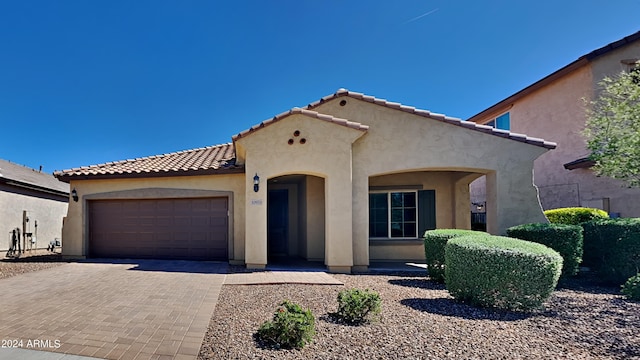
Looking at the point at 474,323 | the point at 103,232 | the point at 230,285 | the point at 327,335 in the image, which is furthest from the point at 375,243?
the point at 103,232

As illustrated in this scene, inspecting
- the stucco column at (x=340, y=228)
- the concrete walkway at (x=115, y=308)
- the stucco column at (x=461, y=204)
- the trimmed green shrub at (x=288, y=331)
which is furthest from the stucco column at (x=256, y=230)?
the stucco column at (x=461, y=204)

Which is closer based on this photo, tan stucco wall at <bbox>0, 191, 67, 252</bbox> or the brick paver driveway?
the brick paver driveway

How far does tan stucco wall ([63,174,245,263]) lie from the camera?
450 inches

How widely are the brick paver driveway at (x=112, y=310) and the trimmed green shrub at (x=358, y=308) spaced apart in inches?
88.4

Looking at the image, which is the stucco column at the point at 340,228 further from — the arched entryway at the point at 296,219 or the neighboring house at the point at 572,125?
the neighboring house at the point at 572,125

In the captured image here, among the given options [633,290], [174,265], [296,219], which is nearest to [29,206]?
[174,265]

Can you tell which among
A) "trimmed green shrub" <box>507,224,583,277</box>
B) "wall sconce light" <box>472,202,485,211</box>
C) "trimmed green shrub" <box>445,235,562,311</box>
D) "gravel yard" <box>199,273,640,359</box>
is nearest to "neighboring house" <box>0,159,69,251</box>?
"gravel yard" <box>199,273,640,359</box>

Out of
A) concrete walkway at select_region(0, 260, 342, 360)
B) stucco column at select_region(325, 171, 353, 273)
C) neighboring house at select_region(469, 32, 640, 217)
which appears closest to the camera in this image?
concrete walkway at select_region(0, 260, 342, 360)

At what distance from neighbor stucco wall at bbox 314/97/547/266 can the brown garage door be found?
520cm

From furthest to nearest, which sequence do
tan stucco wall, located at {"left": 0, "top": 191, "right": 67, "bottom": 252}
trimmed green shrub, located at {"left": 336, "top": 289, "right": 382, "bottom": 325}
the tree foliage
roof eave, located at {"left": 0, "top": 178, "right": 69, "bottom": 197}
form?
roof eave, located at {"left": 0, "top": 178, "right": 69, "bottom": 197}, tan stucco wall, located at {"left": 0, "top": 191, "right": 67, "bottom": 252}, the tree foliage, trimmed green shrub, located at {"left": 336, "top": 289, "right": 382, "bottom": 325}

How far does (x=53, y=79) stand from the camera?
603 inches

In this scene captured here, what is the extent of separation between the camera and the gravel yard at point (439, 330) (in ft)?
13.3

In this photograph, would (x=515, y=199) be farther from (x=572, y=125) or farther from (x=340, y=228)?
(x=572, y=125)

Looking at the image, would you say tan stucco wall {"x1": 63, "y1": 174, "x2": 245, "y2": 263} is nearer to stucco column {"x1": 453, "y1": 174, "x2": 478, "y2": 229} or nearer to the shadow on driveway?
the shadow on driveway
